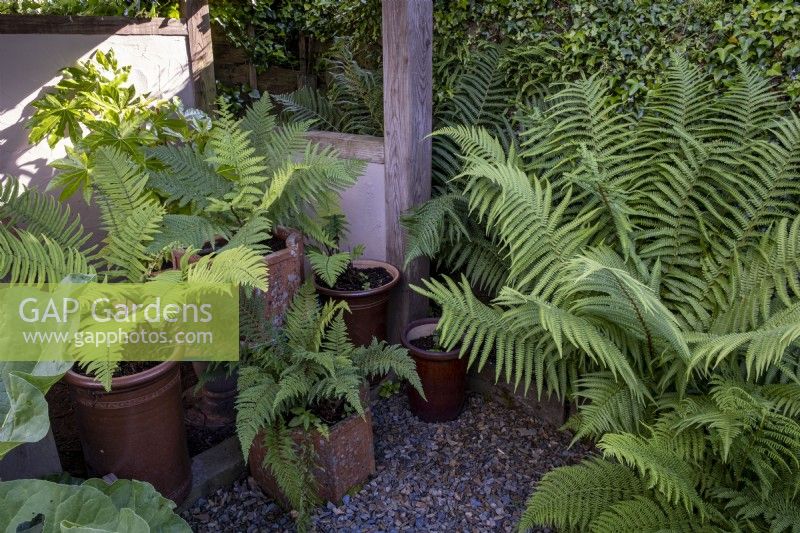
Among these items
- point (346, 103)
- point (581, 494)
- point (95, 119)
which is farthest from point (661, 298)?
point (95, 119)

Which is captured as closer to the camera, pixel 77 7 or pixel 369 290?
pixel 369 290

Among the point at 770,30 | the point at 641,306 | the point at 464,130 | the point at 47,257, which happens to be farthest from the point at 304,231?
the point at 770,30

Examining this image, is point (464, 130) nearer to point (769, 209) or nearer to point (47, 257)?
point (769, 209)

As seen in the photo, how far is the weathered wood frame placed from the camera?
2790 millimetres

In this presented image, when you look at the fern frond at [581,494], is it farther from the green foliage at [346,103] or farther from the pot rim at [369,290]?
the green foliage at [346,103]

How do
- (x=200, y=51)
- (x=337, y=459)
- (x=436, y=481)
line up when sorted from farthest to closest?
(x=200, y=51) < (x=436, y=481) < (x=337, y=459)

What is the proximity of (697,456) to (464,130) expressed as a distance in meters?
1.41

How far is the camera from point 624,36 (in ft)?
7.64

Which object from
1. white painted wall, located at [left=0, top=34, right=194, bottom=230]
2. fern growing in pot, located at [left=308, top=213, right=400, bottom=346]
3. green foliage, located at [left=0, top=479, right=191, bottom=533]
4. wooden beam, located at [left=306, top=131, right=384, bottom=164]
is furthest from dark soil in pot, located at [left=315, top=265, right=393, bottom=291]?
white painted wall, located at [left=0, top=34, right=194, bottom=230]

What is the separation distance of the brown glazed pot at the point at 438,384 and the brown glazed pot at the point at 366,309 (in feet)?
0.46

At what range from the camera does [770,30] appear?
204cm

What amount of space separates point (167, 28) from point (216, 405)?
215 cm

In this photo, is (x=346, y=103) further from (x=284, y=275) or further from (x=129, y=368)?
(x=129, y=368)

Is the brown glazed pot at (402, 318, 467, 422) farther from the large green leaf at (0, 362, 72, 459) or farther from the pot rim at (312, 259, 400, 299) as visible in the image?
the large green leaf at (0, 362, 72, 459)
